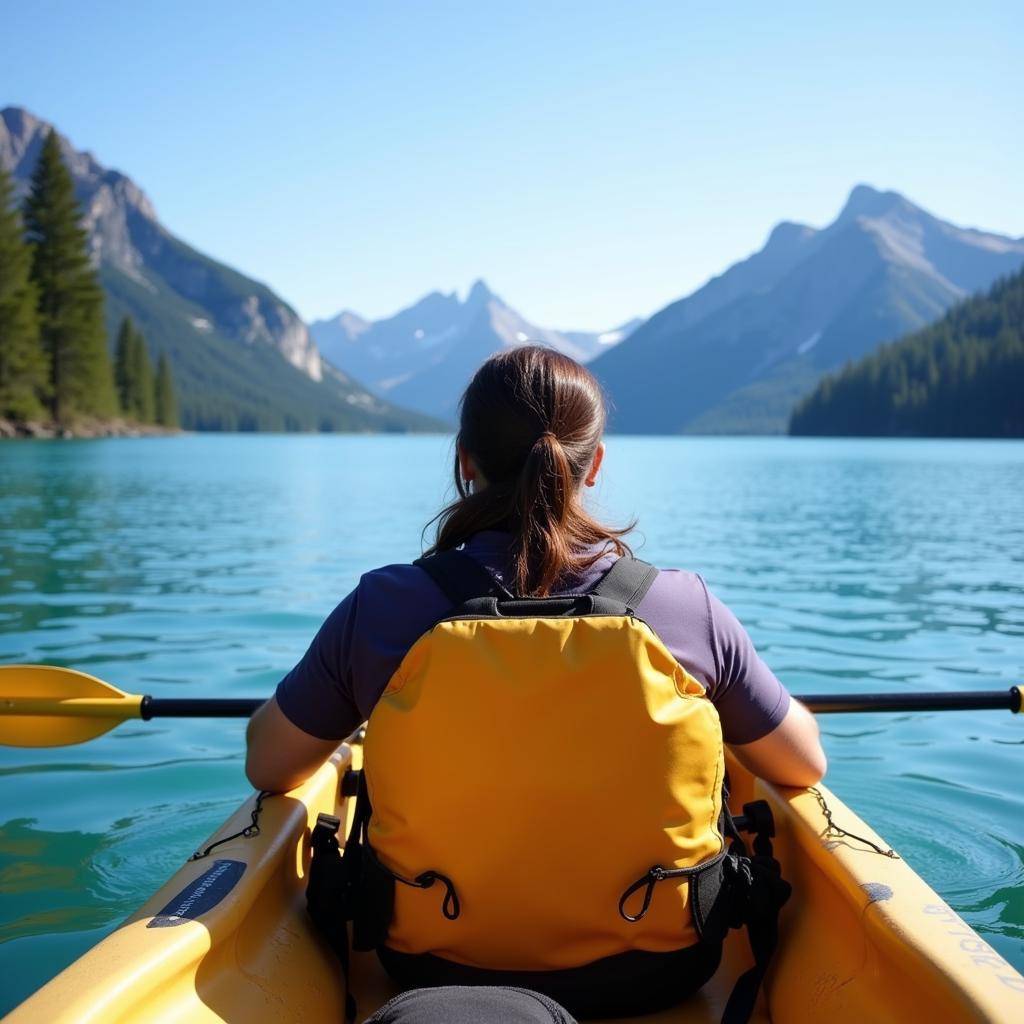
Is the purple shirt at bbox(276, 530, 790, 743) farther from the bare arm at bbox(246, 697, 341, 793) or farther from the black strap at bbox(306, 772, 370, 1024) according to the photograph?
the black strap at bbox(306, 772, 370, 1024)

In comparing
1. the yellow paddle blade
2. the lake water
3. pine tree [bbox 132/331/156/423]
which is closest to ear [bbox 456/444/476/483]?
the lake water

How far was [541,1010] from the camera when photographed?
174 centimetres

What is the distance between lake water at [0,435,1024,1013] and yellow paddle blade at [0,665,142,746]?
683 mm

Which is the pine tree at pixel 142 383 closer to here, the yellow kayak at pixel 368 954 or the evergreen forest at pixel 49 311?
the evergreen forest at pixel 49 311

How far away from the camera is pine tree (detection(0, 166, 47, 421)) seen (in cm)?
5166

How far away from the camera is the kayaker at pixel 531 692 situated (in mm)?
2029

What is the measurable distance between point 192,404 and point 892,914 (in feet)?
546

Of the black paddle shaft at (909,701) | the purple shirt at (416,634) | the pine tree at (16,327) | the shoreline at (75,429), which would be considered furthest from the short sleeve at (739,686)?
the pine tree at (16,327)

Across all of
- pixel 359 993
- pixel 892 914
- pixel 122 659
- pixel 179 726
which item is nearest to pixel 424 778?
pixel 359 993

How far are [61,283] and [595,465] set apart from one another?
210 feet

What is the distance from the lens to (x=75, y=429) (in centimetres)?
6119

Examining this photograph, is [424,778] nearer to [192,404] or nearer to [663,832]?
[663,832]

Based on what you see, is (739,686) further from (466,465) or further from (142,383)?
(142,383)

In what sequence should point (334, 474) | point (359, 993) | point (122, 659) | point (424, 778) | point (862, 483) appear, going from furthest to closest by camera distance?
point (334, 474)
point (862, 483)
point (122, 659)
point (359, 993)
point (424, 778)
